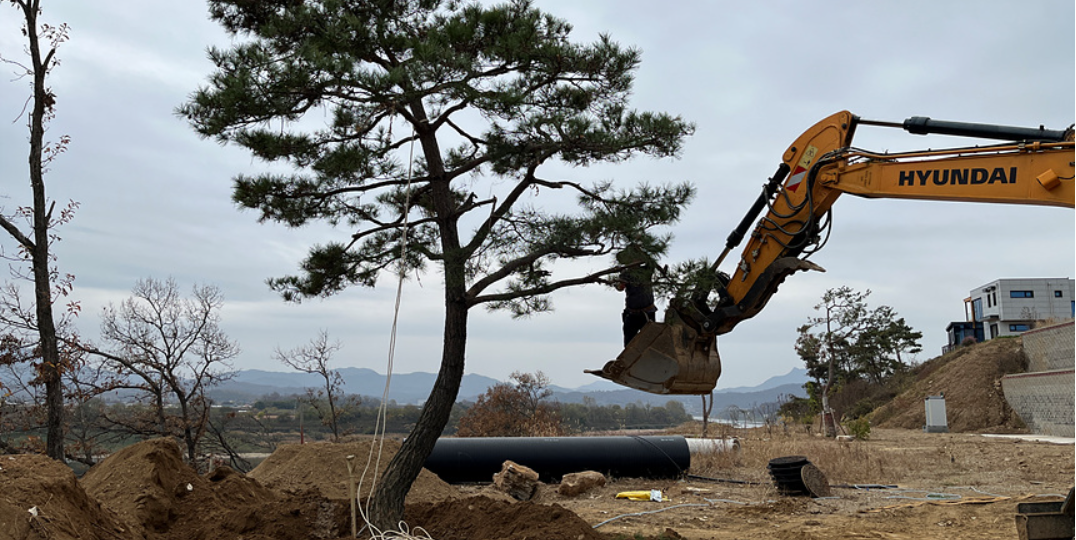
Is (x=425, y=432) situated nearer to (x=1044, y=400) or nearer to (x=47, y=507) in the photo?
(x=47, y=507)

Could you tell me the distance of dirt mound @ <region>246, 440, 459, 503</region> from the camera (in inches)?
360

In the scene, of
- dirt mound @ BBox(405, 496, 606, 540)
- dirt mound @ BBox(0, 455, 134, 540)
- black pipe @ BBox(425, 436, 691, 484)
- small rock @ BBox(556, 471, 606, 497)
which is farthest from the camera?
black pipe @ BBox(425, 436, 691, 484)

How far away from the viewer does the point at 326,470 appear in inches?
373

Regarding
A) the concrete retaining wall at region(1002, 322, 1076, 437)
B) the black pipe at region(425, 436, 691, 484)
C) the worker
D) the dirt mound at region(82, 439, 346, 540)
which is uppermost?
the concrete retaining wall at region(1002, 322, 1076, 437)

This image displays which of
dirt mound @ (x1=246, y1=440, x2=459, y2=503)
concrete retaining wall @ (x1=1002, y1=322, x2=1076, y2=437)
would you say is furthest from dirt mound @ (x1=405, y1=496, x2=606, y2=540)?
concrete retaining wall @ (x1=1002, y1=322, x2=1076, y2=437)

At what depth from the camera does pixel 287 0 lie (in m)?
6.20

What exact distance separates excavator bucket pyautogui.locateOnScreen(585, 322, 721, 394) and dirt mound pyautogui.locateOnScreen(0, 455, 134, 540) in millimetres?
3692

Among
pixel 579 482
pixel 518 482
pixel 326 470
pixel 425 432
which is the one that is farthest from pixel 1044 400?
pixel 425 432

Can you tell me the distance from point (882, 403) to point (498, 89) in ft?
94.7

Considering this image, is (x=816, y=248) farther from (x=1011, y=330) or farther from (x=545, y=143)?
(x=1011, y=330)

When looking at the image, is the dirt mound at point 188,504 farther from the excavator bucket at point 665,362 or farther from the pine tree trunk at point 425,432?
the excavator bucket at point 665,362


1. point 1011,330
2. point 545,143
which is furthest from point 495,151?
point 1011,330

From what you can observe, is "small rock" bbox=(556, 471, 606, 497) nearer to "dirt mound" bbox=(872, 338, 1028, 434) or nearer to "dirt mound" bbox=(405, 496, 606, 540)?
"dirt mound" bbox=(405, 496, 606, 540)

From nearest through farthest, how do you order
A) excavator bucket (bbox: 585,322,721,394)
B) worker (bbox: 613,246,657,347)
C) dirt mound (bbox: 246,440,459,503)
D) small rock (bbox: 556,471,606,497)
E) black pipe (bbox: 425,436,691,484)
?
worker (bbox: 613,246,657,347) → excavator bucket (bbox: 585,322,721,394) → dirt mound (bbox: 246,440,459,503) → small rock (bbox: 556,471,606,497) → black pipe (bbox: 425,436,691,484)
